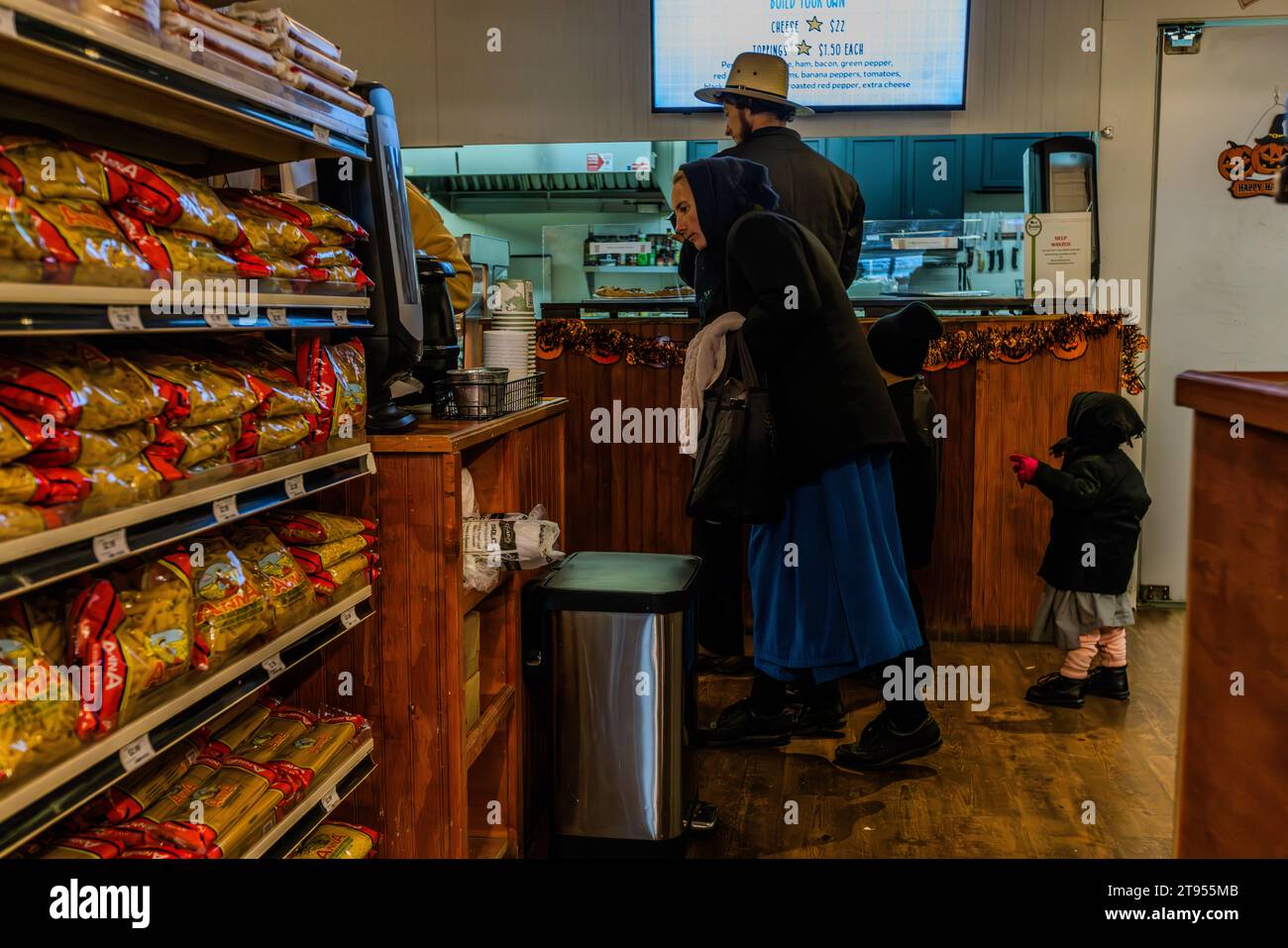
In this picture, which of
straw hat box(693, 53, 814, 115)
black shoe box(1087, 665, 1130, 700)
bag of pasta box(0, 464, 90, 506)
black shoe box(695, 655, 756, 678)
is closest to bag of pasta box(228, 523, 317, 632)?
bag of pasta box(0, 464, 90, 506)

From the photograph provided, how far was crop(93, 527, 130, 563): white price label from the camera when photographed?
4.12 ft

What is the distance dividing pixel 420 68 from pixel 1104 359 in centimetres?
352

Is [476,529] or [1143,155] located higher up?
[1143,155]

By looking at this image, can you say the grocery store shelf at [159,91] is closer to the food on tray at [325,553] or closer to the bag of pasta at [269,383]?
the bag of pasta at [269,383]

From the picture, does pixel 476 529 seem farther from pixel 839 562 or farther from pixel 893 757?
pixel 893 757

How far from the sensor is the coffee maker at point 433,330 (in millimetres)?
2395

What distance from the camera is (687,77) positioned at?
527 centimetres

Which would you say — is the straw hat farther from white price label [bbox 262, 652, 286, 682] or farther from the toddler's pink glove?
white price label [bbox 262, 652, 286, 682]

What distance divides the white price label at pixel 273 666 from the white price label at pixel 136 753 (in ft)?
0.97

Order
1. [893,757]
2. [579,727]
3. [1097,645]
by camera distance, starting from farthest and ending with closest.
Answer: [1097,645] → [893,757] → [579,727]

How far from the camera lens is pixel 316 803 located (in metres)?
1.85

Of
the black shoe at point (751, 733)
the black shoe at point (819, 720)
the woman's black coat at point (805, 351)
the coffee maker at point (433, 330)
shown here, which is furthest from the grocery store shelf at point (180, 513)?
the black shoe at point (819, 720)

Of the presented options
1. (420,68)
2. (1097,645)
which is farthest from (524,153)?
(1097,645)

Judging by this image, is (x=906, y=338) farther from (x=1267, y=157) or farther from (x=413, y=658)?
(x=1267, y=157)
